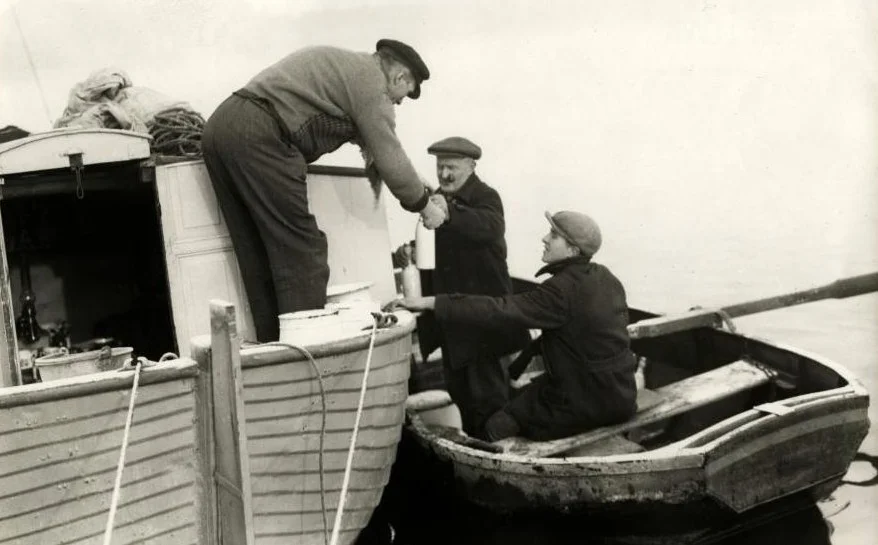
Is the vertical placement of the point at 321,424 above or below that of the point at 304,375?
below

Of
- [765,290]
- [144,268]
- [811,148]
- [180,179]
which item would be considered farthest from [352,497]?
[811,148]

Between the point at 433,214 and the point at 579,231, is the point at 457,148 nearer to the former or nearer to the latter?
the point at 433,214

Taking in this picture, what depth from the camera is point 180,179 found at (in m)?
4.65

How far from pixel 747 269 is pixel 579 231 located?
17.0 metres

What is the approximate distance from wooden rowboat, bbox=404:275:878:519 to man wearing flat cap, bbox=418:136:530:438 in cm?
59

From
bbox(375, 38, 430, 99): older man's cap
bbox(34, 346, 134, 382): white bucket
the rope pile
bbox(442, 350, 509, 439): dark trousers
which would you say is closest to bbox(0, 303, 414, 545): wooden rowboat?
bbox(34, 346, 134, 382): white bucket

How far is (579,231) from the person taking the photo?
5.14 m

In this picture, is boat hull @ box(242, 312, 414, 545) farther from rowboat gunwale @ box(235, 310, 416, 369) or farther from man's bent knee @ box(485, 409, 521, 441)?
man's bent knee @ box(485, 409, 521, 441)

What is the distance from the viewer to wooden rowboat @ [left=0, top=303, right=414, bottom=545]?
3307 millimetres

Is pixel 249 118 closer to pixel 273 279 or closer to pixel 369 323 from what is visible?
pixel 273 279

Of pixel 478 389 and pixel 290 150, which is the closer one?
pixel 290 150

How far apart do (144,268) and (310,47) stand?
11.9ft

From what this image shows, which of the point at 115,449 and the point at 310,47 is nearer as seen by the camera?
the point at 115,449

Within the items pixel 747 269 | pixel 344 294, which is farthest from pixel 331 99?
pixel 747 269
